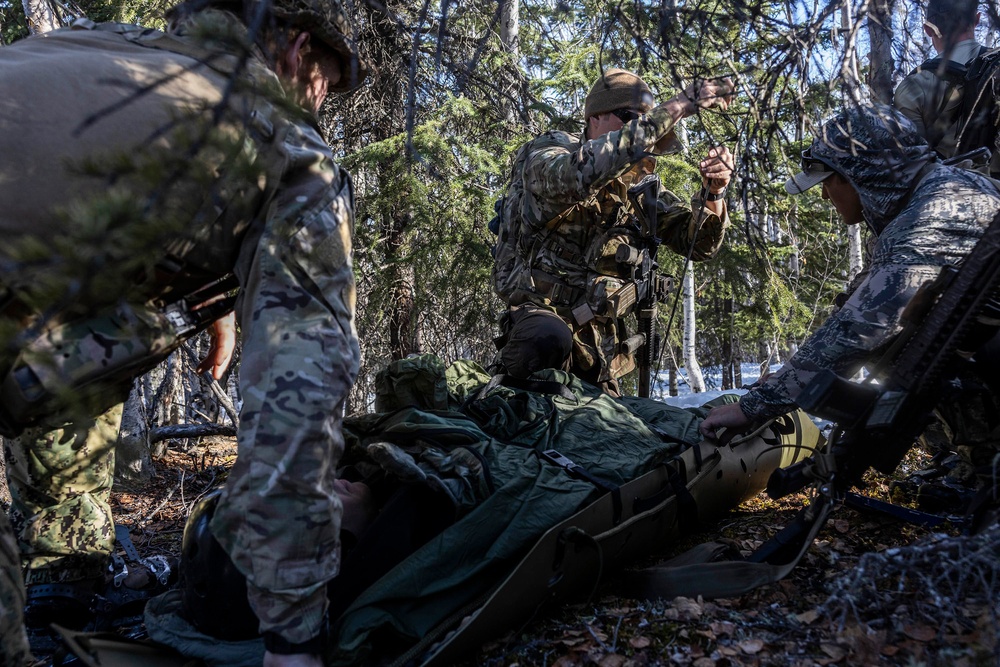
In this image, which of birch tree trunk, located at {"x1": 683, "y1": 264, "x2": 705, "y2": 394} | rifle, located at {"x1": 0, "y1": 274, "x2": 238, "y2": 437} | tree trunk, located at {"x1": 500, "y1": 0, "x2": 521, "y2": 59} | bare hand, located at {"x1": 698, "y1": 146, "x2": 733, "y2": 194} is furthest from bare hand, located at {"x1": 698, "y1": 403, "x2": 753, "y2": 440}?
birch tree trunk, located at {"x1": 683, "y1": 264, "x2": 705, "y2": 394}

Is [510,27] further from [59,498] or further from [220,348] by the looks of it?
[59,498]

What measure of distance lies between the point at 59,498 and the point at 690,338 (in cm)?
877

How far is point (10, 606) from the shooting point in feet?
5.82

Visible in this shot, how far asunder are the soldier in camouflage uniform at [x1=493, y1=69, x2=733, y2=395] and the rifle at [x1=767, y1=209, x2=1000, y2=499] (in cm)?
188

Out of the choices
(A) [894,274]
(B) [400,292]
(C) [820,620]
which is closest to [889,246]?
(A) [894,274]

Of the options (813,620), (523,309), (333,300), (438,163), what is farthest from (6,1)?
(813,620)

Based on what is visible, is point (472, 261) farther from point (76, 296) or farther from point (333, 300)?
point (76, 296)

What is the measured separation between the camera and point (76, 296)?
1.37 m

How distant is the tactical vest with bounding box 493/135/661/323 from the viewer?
16.7 ft

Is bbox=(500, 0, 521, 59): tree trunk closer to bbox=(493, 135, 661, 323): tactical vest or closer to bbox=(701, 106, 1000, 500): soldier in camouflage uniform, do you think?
bbox=(493, 135, 661, 323): tactical vest

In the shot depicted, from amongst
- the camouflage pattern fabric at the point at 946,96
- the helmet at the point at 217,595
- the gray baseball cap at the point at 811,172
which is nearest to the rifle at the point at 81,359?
the helmet at the point at 217,595

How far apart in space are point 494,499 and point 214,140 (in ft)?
5.44

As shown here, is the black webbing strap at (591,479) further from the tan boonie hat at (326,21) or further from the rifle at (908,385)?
the tan boonie hat at (326,21)

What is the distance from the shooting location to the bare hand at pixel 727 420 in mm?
3180
